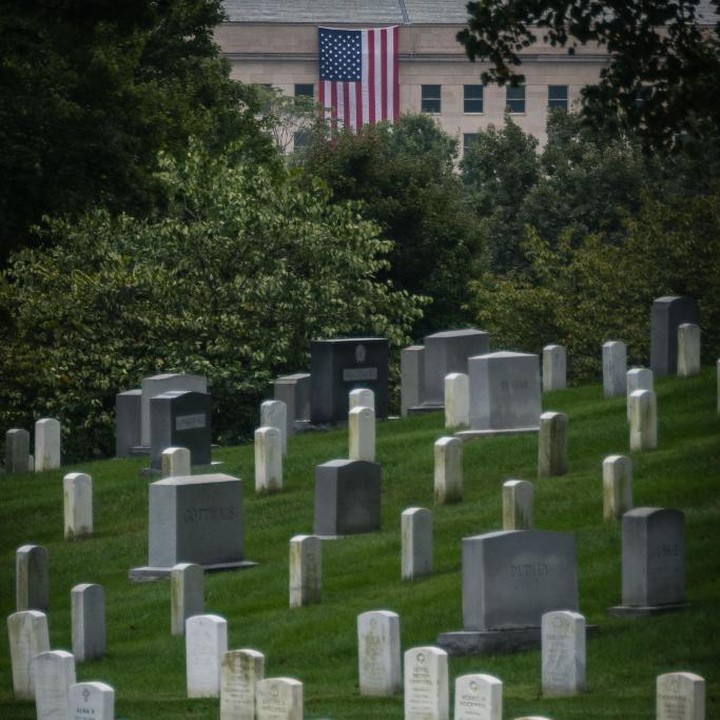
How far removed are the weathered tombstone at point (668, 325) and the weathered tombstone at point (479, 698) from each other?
18.9m

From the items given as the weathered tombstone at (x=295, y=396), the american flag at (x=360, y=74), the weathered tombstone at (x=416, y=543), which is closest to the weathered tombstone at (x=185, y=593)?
the weathered tombstone at (x=416, y=543)

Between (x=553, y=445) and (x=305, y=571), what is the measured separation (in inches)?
222

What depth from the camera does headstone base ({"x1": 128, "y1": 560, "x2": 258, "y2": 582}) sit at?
21.3 meters

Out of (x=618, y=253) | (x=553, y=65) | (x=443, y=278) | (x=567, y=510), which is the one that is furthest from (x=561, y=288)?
(x=553, y=65)

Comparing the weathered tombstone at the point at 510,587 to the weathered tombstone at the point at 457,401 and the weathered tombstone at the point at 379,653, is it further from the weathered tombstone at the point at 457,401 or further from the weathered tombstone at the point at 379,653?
the weathered tombstone at the point at 457,401

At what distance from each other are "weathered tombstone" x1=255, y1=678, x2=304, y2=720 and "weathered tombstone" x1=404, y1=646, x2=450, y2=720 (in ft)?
3.34

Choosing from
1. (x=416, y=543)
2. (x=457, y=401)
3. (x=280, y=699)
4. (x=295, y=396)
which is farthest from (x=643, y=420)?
(x=280, y=699)

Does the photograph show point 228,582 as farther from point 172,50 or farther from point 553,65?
point 553,65

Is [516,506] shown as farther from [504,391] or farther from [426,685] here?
[504,391]

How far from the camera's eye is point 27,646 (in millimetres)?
16281

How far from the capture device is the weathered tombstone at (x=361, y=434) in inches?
1013

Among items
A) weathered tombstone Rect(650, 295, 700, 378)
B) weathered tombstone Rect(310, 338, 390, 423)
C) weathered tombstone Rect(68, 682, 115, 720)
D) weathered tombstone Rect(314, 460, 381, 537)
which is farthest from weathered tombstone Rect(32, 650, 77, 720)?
weathered tombstone Rect(650, 295, 700, 378)

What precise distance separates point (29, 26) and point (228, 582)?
40.8 ft

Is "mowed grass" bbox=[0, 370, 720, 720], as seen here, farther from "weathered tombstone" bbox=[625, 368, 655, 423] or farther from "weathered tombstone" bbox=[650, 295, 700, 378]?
"weathered tombstone" bbox=[650, 295, 700, 378]
